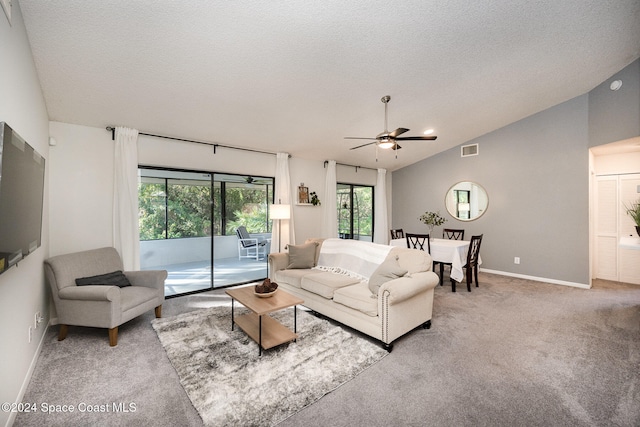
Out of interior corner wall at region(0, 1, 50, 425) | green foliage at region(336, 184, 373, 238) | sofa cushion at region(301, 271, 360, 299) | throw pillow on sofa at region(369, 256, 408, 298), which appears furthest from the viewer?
green foliage at region(336, 184, 373, 238)

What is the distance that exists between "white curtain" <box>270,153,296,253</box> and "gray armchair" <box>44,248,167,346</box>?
90.8 inches

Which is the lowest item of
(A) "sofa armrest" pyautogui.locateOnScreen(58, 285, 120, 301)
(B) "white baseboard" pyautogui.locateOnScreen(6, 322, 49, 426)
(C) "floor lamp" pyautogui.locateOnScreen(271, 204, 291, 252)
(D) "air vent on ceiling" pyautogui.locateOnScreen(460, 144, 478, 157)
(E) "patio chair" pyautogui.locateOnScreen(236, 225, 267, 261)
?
(B) "white baseboard" pyautogui.locateOnScreen(6, 322, 49, 426)

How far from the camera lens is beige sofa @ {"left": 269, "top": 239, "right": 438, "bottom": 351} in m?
2.66

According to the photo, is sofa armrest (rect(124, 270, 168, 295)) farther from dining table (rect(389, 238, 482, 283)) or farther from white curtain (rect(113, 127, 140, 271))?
dining table (rect(389, 238, 482, 283))

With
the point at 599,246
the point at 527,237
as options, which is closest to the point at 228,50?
the point at 527,237

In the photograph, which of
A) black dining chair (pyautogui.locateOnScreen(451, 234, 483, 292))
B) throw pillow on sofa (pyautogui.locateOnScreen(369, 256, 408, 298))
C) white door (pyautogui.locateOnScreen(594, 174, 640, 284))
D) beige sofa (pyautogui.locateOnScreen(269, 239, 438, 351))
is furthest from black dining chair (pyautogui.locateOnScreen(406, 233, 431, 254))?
white door (pyautogui.locateOnScreen(594, 174, 640, 284))

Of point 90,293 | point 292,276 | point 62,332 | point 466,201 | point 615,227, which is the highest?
point 466,201

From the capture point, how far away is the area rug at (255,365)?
6.18 ft

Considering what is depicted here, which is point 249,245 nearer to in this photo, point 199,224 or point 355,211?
point 199,224

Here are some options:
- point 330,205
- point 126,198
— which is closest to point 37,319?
point 126,198

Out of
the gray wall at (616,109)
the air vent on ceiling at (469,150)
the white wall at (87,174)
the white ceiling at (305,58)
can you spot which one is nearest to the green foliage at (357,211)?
the air vent on ceiling at (469,150)

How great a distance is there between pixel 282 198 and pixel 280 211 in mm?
490

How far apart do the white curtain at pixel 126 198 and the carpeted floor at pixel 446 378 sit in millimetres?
993

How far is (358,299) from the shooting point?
2.87 m
